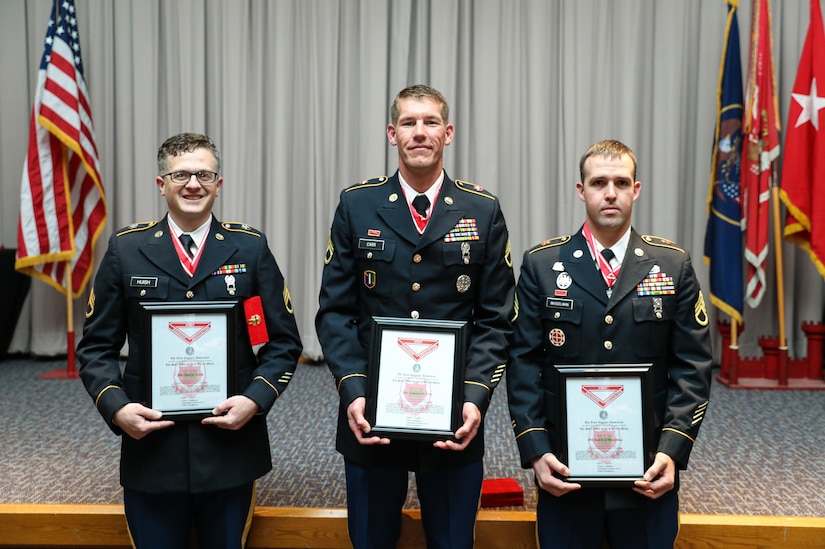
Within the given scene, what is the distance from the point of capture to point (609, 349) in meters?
1.99

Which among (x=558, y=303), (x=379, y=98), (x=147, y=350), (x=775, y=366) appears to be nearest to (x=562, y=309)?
(x=558, y=303)

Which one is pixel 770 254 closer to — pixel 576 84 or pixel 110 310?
pixel 576 84

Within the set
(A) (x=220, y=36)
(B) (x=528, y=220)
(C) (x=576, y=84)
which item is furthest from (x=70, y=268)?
(C) (x=576, y=84)

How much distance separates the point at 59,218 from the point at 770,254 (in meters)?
4.80

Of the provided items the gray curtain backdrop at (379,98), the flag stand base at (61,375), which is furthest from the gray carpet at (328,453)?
the gray curtain backdrop at (379,98)

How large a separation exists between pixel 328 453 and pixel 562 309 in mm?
1730

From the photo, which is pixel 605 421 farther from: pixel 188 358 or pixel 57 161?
pixel 57 161

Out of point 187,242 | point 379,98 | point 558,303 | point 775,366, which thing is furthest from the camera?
point 379,98

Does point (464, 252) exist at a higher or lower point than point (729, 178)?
lower

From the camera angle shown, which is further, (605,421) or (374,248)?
(374,248)

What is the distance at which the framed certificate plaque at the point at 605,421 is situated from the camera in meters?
1.90

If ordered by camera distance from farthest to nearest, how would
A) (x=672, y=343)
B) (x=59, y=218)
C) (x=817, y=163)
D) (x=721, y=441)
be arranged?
1. (x=59, y=218)
2. (x=817, y=163)
3. (x=721, y=441)
4. (x=672, y=343)

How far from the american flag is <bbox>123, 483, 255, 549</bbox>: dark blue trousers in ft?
11.0

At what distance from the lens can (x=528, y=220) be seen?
5453mm
